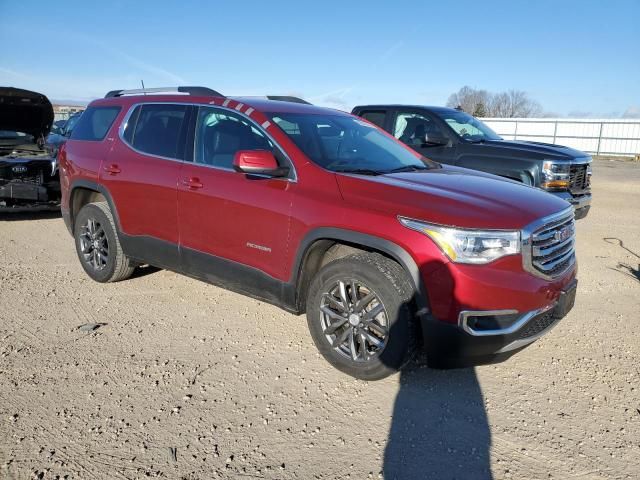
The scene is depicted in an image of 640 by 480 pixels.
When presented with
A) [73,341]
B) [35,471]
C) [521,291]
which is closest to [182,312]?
[73,341]

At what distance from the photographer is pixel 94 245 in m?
5.33

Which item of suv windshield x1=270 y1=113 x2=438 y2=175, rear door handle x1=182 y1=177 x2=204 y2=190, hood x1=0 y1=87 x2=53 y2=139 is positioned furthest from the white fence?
rear door handle x1=182 y1=177 x2=204 y2=190

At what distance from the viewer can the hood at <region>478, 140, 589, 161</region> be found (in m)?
7.03

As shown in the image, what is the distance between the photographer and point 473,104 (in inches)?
2817

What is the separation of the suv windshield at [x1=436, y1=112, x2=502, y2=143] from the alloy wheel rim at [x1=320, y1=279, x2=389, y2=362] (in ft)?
16.1

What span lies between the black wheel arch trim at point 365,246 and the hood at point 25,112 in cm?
665

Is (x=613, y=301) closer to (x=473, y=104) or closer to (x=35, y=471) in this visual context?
(x=35, y=471)

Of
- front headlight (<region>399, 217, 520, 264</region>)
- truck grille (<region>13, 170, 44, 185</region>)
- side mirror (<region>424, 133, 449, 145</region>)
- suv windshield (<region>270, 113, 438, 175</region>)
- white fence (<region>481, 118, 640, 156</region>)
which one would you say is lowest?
truck grille (<region>13, 170, 44, 185</region>)

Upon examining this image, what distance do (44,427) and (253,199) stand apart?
1940mm

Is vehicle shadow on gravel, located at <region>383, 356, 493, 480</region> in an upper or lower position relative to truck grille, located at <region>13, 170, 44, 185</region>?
lower

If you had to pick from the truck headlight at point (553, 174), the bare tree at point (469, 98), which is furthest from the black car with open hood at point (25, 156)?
the bare tree at point (469, 98)

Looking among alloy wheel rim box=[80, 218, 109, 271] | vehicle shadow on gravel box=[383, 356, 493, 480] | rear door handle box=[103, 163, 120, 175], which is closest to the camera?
vehicle shadow on gravel box=[383, 356, 493, 480]

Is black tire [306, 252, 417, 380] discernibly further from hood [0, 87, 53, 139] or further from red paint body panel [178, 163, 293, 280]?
hood [0, 87, 53, 139]

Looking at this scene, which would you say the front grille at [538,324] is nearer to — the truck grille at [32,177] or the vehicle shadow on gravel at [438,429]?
the vehicle shadow on gravel at [438,429]
